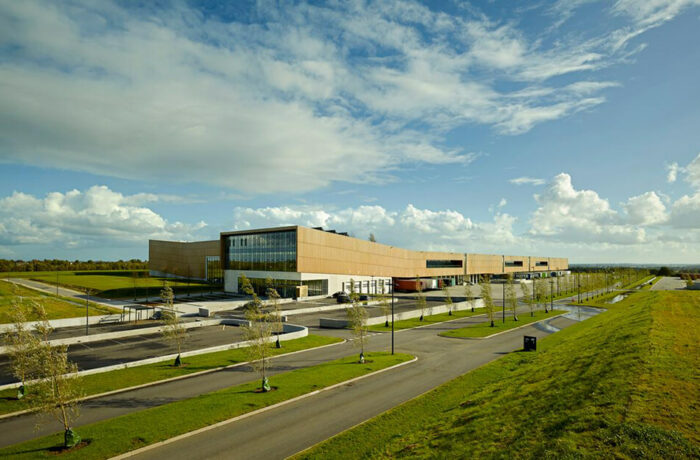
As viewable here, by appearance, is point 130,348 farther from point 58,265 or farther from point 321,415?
point 58,265

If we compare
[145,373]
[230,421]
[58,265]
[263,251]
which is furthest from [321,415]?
[58,265]

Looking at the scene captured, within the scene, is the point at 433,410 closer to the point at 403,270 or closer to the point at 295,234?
the point at 295,234

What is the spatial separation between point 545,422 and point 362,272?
3030 inches

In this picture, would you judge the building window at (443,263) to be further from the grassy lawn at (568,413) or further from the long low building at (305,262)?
the grassy lawn at (568,413)

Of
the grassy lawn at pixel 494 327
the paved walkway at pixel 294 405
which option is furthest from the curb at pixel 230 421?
the grassy lawn at pixel 494 327

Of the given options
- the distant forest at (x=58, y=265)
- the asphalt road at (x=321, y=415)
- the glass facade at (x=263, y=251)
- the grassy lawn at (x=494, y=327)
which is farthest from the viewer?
the distant forest at (x=58, y=265)

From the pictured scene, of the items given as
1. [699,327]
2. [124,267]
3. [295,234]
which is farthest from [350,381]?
[124,267]

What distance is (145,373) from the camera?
26797 millimetres

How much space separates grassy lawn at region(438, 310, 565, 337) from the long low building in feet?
56.9

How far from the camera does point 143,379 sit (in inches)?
997

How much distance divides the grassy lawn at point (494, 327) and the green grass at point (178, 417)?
61.5 feet

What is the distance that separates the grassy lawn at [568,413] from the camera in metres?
11.2

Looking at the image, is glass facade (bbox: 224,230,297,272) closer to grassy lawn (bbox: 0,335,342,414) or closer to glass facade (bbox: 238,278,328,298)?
glass facade (bbox: 238,278,328,298)

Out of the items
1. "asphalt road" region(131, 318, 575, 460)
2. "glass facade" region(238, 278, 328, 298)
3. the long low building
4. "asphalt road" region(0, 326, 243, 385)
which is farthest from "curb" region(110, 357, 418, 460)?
"glass facade" region(238, 278, 328, 298)
